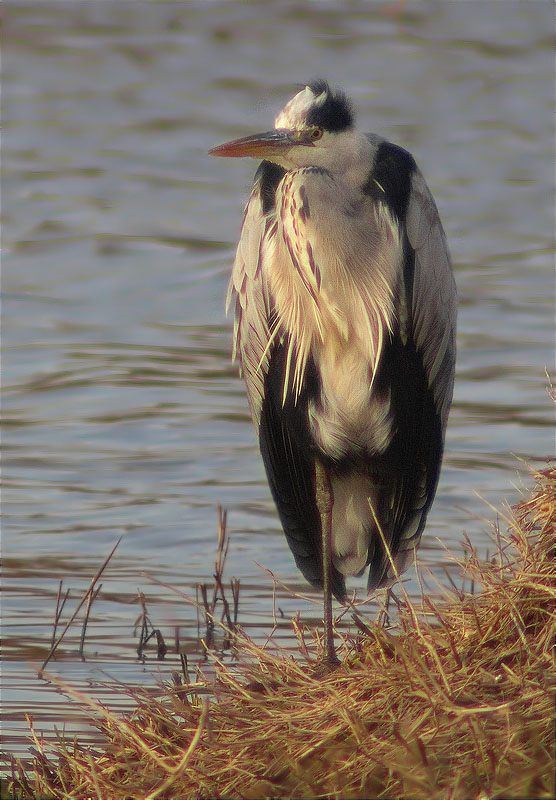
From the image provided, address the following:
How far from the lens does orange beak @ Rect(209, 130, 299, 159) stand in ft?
15.5

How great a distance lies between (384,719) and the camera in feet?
12.3

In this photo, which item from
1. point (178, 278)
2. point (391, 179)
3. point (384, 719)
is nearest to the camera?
point (384, 719)

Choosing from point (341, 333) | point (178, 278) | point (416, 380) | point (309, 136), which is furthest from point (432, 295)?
point (178, 278)

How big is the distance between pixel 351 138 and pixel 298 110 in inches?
7.6

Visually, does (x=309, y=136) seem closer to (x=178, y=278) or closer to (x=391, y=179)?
(x=391, y=179)

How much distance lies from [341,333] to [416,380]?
385 millimetres

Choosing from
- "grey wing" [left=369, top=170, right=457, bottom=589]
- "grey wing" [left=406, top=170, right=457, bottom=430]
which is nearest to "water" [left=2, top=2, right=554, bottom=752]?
"grey wing" [left=369, top=170, right=457, bottom=589]

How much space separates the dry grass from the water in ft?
1.61

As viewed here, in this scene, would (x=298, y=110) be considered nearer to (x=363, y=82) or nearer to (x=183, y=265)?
(x=183, y=265)

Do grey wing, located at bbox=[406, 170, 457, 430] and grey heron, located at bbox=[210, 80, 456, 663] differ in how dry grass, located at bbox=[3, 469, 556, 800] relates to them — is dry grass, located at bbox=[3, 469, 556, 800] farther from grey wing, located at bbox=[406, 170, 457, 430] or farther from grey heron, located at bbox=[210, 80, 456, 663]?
grey wing, located at bbox=[406, 170, 457, 430]

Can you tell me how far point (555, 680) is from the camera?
3.59 meters

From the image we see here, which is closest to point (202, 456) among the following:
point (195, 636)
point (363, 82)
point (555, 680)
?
point (195, 636)

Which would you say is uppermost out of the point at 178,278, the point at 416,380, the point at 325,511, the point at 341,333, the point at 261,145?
the point at 261,145

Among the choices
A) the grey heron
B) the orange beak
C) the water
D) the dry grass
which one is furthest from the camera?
the water
